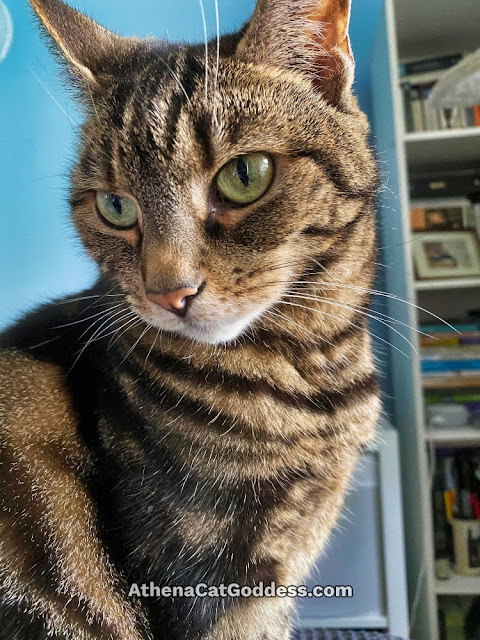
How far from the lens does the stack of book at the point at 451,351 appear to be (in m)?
0.63

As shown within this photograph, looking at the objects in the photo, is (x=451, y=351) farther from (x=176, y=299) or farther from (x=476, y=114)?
(x=176, y=299)

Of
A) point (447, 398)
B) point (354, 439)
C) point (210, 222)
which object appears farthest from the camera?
point (447, 398)

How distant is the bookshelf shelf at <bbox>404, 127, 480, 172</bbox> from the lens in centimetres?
60

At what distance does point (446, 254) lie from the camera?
0.65 meters

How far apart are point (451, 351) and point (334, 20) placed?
17.3 inches

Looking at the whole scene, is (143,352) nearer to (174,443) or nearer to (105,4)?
(174,443)

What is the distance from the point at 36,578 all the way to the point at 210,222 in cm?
34

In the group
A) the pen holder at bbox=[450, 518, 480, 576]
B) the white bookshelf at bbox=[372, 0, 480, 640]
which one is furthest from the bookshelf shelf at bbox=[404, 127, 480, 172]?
the pen holder at bbox=[450, 518, 480, 576]

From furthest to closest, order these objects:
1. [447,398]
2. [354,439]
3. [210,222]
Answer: [447,398] → [354,439] → [210,222]

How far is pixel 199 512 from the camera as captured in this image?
0.40m

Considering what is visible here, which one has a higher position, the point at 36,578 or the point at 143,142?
the point at 143,142

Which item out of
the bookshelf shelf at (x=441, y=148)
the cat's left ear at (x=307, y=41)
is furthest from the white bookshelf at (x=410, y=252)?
the cat's left ear at (x=307, y=41)

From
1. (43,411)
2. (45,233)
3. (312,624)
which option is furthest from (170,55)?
(312,624)

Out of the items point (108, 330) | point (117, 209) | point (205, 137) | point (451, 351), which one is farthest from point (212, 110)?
point (451, 351)
